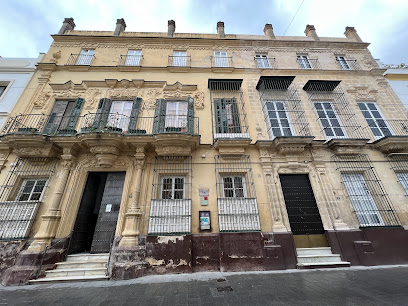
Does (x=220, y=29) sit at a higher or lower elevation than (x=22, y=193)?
higher

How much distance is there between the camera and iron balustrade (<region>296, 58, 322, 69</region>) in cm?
1052

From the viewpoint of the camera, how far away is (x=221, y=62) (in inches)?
411

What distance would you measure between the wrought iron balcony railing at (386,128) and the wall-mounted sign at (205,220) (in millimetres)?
9002

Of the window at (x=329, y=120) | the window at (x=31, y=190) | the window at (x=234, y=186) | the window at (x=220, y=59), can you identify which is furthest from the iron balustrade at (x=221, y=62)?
the window at (x=31, y=190)

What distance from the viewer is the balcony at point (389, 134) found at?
7.46 m

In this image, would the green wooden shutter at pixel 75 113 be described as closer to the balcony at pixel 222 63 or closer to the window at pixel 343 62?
the balcony at pixel 222 63

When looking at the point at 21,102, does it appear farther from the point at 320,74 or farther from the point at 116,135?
the point at 320,74

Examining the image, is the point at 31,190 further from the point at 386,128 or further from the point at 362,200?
the point at 386,128

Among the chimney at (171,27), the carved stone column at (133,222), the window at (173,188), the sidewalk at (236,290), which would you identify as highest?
the chimney at (171,27)

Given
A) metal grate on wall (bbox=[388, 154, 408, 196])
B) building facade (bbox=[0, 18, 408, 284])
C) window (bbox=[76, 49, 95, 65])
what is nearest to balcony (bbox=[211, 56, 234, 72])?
building facade (bbox=[0, 18, 408, 284])

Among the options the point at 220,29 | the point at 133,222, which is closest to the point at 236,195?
the point at 133,222

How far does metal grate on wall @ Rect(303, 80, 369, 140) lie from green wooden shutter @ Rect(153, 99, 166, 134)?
25.6 feet

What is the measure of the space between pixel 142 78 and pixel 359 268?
12.5 m

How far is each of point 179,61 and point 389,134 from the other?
12010 mm
